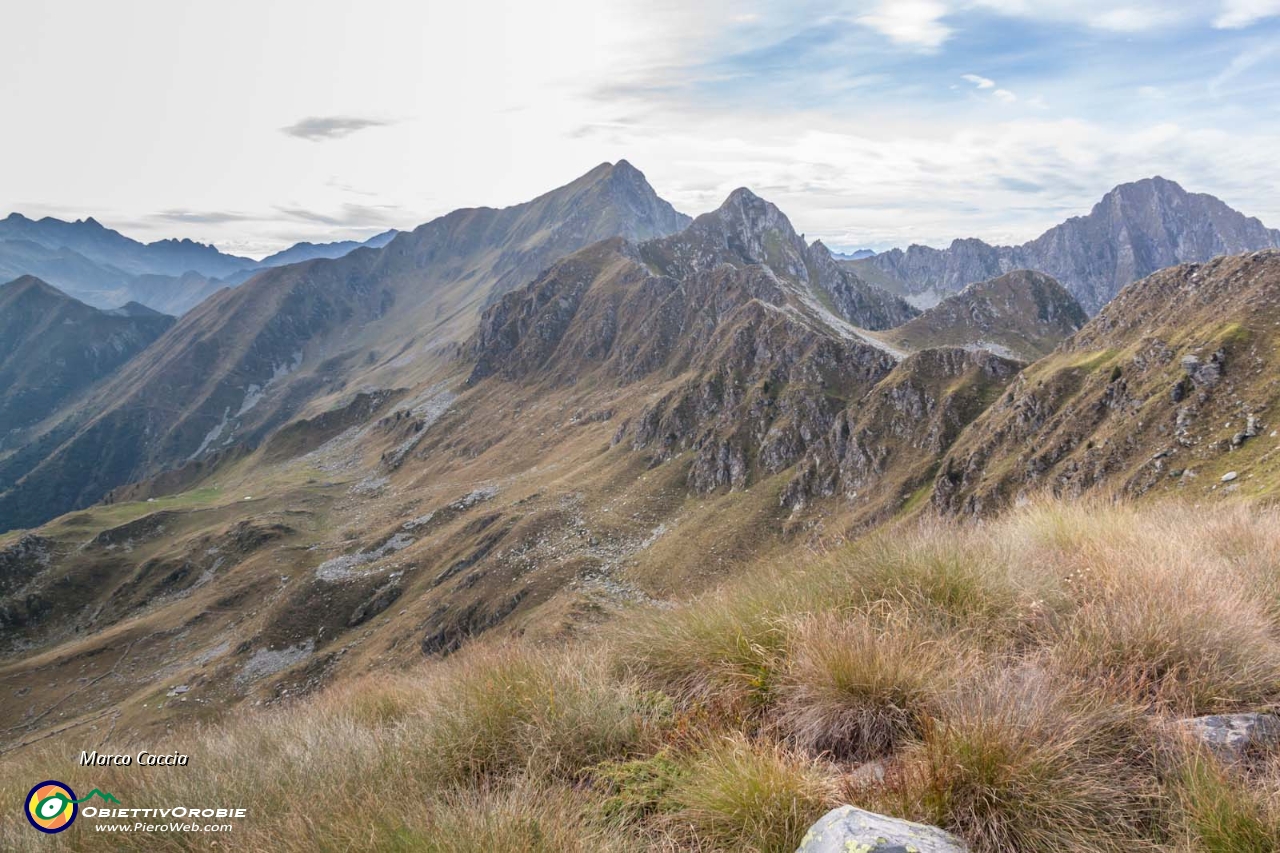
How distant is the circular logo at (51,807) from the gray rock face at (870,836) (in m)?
6.98

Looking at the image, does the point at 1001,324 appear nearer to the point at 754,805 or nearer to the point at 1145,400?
the point at 1145,400

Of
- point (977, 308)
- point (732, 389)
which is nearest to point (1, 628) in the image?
point (732, 389)

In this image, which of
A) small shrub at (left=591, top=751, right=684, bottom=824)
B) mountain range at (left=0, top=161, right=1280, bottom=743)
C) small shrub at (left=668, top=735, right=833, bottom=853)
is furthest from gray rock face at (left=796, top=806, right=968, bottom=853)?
mountain range at (left=0, top=161, right=1280, bottom=743)

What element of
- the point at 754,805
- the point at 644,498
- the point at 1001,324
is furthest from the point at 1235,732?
the point at 1001,324

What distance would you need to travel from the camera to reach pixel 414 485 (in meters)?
Result: 148

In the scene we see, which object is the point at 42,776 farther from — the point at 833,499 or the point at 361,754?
the point at 833,499

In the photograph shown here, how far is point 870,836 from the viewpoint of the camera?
12.1 feet

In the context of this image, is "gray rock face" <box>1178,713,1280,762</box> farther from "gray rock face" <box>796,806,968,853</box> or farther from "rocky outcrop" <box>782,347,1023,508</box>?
"rocky outcrop" <box>782,347,1023,508</box>

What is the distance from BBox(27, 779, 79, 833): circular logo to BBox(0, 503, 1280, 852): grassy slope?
0.52ft

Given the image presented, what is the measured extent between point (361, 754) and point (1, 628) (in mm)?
151305

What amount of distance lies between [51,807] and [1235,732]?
35.0 ft

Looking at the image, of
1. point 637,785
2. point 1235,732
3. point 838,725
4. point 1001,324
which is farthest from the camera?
point 1001,324

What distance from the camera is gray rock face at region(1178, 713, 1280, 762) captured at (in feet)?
14.2

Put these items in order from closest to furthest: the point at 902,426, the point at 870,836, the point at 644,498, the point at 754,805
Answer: the point at 870,836 → the point at 754,805 → the point at 902,426 → the point at 644,498
